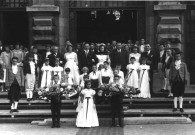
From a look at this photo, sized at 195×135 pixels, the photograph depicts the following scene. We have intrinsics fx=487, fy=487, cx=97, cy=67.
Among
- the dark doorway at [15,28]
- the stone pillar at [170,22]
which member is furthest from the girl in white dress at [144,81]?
the dark doorway at [15,28]

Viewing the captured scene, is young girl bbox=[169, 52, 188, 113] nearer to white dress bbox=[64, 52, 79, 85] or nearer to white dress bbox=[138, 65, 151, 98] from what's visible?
white dress bbox=[138, 65, 151, 98]

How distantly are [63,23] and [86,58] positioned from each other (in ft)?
10.2

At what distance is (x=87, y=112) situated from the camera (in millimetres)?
15148

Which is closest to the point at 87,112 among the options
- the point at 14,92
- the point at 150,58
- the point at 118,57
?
the point at 14,92

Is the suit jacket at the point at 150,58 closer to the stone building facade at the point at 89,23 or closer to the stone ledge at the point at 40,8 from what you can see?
the stone building facade at the point at 89,23

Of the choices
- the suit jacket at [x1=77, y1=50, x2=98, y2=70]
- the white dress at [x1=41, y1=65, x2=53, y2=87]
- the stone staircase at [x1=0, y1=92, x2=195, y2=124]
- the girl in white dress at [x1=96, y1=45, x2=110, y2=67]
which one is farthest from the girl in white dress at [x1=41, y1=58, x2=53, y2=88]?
the girl in white dress at [x1=96, y1=45, x2=110, y2=67]

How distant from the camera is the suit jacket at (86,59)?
690 inches

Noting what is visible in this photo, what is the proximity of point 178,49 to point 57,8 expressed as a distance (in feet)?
16.6

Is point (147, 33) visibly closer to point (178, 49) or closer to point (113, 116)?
point (178, 49)

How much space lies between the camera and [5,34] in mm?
21047

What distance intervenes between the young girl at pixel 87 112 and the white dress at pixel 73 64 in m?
2.37

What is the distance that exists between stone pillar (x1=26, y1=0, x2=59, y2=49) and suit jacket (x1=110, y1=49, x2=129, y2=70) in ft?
10.2

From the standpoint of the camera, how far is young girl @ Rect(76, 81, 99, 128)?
1506 centimetres

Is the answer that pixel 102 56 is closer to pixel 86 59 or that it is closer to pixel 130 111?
pixel 86 59
